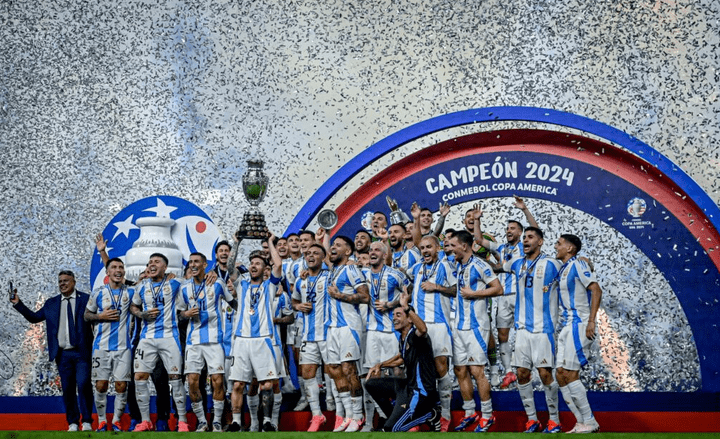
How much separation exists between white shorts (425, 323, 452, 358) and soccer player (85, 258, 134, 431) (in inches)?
99.7

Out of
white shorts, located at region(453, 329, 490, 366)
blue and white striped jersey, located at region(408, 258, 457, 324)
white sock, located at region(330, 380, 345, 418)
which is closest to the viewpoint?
white shorts, located at region(453, 329, 490, 366)

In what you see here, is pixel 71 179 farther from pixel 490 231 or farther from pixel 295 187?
pixel 490 231

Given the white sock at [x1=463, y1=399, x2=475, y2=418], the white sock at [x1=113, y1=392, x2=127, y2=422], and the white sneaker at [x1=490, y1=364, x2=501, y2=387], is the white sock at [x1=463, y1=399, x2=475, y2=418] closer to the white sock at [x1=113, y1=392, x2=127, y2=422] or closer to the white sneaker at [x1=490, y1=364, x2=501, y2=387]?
the white sneaker at [x1=490, y1=364, x2=501, y2=387]

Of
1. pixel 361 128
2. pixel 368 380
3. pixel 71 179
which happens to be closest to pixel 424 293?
pixel 368 380

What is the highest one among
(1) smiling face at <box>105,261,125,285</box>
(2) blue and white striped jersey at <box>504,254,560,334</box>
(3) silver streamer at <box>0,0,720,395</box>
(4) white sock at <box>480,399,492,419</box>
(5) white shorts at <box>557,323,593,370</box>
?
(3) silver streamer at <box>0,0,720,395</box>

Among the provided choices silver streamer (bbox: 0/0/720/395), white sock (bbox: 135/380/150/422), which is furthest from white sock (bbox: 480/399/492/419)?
white sock (bbox: 135/380/150/422)

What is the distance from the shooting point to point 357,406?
264 inches

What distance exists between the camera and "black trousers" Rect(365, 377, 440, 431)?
611 cm

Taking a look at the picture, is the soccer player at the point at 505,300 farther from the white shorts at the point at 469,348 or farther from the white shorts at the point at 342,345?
the white shorts at the point at 342,345

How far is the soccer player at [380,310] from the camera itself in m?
6.77

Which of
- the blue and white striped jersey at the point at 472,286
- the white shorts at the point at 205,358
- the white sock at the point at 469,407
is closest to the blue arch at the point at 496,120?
the white shorts at the point at 205,358

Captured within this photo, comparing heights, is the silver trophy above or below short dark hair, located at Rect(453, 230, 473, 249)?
above

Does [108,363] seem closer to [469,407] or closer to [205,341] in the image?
[205,341]

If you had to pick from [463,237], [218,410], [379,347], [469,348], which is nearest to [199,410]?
[218,410]
